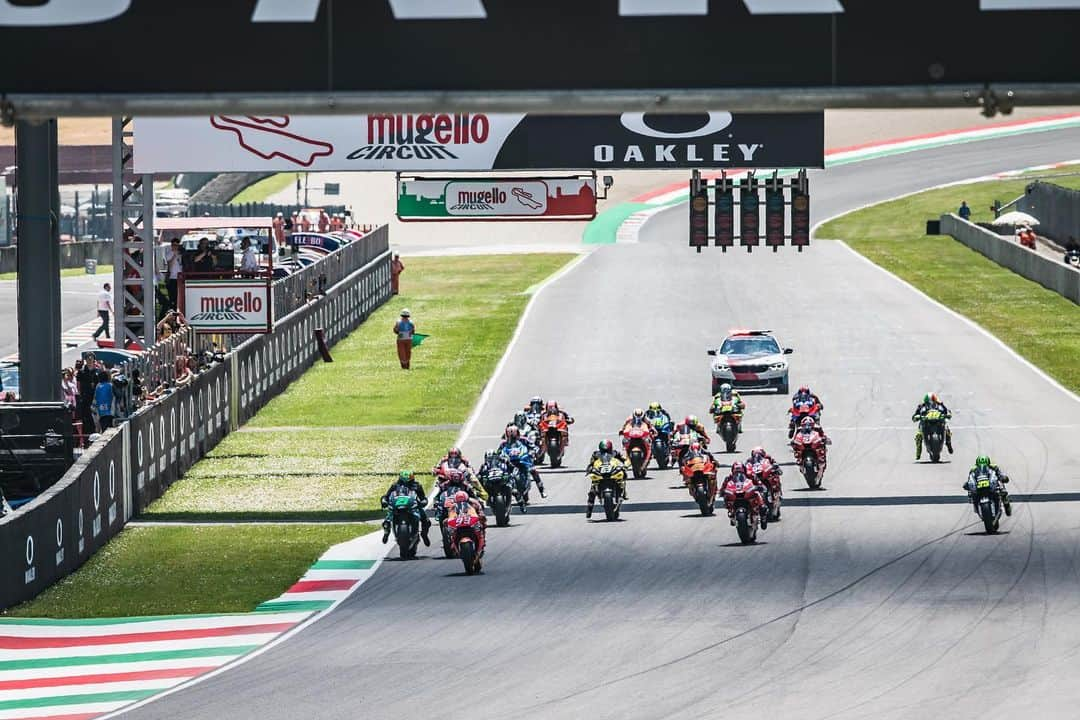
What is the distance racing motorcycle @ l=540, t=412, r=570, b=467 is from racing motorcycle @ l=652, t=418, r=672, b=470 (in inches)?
66.3

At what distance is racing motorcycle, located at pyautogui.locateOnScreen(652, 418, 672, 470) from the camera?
35625 millimetres

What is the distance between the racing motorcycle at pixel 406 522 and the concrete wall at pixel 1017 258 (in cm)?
3920

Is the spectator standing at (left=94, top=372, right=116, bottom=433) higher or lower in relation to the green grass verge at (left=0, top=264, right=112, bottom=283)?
lower

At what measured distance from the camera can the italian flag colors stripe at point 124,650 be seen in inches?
755

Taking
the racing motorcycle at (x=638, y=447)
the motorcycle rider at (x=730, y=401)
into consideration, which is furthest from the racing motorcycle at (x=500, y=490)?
the motorcycle rider at (x=730, y=401)

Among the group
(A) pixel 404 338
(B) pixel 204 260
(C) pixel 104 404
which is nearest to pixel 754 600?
(C) pixel 104 404

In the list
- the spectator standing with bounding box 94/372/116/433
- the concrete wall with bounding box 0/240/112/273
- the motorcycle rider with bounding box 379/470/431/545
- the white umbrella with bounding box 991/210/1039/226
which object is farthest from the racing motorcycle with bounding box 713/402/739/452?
the white umbrella with bounding box 991/210/1039/226

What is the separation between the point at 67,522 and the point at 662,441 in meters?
12.7

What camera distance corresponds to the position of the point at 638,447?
3478cm

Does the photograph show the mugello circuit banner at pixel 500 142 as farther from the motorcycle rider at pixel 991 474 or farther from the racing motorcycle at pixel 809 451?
the motorcycle rider at pixel 991 474

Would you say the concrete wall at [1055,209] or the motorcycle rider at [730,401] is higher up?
the concrete wall at [1055,209]

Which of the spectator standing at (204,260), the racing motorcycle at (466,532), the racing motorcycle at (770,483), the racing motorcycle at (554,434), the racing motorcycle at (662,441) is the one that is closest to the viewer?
the racing motorcycle at (466,532)

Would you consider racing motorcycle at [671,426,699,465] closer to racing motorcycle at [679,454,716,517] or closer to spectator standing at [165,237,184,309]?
racing motorcycle at [679,454,716,517]

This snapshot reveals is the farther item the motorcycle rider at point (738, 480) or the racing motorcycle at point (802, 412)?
the racing motorcycle at point (802, 412)
